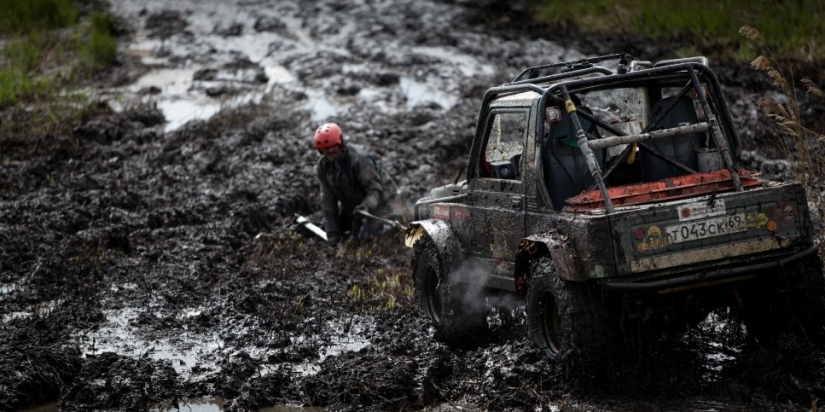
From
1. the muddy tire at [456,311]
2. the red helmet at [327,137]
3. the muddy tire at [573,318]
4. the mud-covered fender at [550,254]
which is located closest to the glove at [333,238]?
the red helmet at [327,137]

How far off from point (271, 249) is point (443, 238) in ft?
13.3

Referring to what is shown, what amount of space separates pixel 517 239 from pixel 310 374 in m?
1.76

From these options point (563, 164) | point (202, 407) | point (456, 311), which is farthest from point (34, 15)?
point (563, 164)

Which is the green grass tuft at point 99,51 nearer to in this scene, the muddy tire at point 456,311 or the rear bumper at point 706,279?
the muddy tire at point 456,311

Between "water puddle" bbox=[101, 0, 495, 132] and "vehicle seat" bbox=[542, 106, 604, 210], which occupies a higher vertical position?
"vehicle seat" bbox=[542, 106, 604, 210]

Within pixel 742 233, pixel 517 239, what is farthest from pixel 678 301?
Answer: pixel 517 239

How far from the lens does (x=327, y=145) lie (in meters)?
12.6

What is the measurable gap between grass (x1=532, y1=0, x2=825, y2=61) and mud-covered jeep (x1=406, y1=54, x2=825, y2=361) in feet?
30.7

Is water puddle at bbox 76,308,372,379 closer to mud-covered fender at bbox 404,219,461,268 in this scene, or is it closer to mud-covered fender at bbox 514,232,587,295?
mud-covered fender at bbox 404,219,461,268

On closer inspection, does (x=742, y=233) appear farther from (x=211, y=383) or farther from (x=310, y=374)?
(x=211, y=383)

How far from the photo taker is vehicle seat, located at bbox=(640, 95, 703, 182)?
7730 millimetres

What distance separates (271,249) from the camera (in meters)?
12.4

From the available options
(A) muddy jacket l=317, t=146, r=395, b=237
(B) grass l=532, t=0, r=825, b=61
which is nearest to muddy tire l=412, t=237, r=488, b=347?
(A) muddy jacket l=317, t=146, r=395, b=237

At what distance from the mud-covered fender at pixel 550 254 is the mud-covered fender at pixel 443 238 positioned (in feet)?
3.73
